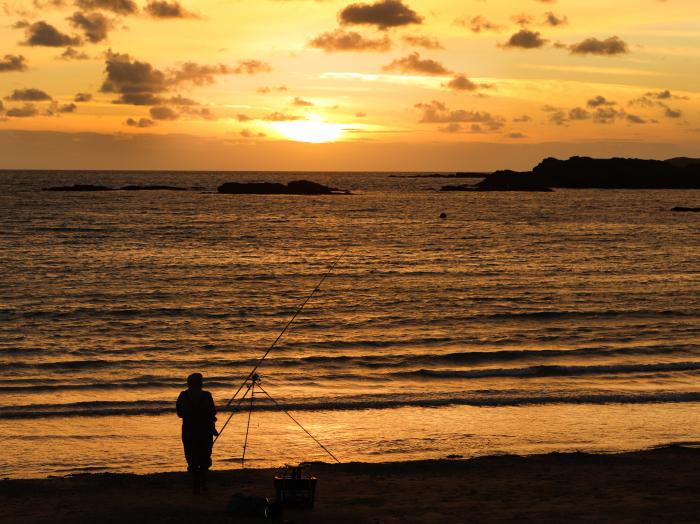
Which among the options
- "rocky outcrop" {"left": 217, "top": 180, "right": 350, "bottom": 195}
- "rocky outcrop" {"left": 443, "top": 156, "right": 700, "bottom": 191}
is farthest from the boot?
"rocky outcrop" {"left": 443, "top": 156, "right": 700, "bottom": 191}

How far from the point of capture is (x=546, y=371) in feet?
67.8

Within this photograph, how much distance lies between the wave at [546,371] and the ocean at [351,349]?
81 millimetres

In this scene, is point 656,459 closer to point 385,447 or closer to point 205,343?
point 385,447

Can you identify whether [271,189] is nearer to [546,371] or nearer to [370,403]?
[546,371]

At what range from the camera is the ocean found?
15.1 metres

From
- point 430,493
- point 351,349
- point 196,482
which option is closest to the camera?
point 196,482

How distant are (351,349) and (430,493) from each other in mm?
12044

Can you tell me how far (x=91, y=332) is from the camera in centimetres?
2583

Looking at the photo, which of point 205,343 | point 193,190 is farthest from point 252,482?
point 193,190

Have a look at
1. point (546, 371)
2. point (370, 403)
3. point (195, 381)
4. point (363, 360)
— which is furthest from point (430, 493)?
point (363, 360)

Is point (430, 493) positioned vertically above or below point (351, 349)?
above

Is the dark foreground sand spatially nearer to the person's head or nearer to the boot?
the boot

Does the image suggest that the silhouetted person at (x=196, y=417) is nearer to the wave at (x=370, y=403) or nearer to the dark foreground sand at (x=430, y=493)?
the dark foreground sand at (x=430, y=493)

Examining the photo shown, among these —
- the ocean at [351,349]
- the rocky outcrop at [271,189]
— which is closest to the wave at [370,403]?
the ocean at [351,349]
